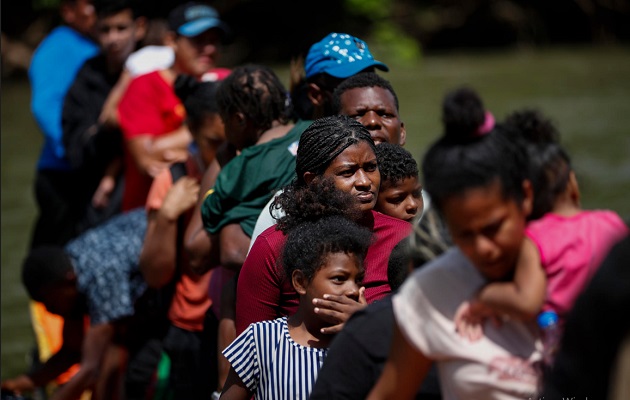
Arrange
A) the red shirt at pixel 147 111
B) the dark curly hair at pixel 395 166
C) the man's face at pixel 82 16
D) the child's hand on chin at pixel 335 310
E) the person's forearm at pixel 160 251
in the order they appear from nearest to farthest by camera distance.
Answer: the child's hand on chin at pixel 335 310
the dark curly hair at pixel 395 166
the person's forearm at pixel 160 251
the red shirt at pixel 147 111
the man's face at pixel 82 16

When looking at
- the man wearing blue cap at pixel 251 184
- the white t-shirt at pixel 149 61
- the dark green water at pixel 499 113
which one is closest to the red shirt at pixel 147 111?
the white t-shirt at pixel 149 61

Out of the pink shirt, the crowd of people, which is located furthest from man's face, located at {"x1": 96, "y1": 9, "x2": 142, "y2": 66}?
the pink shirt

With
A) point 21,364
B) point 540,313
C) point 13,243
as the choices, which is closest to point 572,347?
point 540,313

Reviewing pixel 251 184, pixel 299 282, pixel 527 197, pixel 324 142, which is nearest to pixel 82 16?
pixel 251 184

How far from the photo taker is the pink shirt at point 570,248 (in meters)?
2.37

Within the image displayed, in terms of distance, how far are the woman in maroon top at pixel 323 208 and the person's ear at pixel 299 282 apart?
15cm

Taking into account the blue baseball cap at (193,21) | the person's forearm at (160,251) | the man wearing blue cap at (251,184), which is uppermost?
the man wearing blue cap at (251,184)

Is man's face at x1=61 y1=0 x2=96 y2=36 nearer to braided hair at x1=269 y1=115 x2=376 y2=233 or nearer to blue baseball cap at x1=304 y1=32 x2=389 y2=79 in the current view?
blue baseball cap at x1=304 y1=32 x2=389 y2=79

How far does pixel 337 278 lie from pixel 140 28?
4.33 meters

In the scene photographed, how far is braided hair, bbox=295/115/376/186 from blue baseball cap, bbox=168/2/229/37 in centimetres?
279

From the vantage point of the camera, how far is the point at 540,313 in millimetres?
2332

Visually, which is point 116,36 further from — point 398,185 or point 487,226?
point 487,226

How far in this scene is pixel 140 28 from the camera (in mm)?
7035

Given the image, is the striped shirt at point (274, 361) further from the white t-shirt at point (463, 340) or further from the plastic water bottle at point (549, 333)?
the plastic water bottle at point (549, 333)
